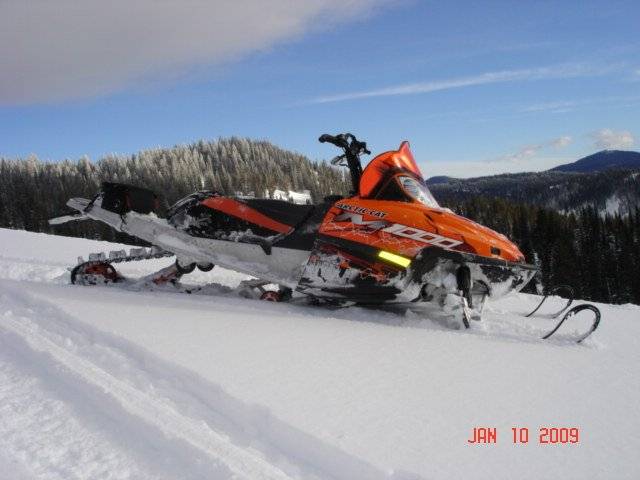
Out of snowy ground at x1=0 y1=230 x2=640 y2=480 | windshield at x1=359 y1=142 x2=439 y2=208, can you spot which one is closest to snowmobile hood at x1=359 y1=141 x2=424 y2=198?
windshield at x1=359 y1=142 x2=439 y2=208

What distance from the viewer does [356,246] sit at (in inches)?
186

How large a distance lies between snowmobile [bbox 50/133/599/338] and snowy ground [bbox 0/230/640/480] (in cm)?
45

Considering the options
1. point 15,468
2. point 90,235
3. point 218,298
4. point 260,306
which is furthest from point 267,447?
point 90,235

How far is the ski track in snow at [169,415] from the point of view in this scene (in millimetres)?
2086

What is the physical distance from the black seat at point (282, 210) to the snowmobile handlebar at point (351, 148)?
2.11 feet

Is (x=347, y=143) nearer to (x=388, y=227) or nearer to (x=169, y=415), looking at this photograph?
(x=388, y=227)

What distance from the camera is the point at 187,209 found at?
18.9ft

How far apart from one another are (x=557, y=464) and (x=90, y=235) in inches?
2293

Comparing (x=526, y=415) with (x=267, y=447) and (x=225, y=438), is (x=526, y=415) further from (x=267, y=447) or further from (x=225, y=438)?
(x=225, y=438)

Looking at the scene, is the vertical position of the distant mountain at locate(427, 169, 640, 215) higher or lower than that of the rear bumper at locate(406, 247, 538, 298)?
lower

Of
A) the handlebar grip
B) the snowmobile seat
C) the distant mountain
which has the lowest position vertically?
the distant mountain

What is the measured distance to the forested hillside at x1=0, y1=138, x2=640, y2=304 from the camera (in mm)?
45312
